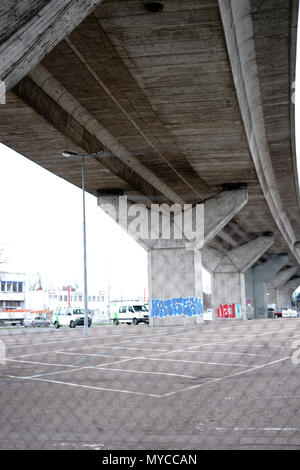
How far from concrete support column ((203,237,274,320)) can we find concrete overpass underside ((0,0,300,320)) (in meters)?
19.2

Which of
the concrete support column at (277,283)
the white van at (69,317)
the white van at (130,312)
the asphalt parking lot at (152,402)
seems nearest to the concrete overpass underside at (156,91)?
the asphalt parking lot at (152,402)

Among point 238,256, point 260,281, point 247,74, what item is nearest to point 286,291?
point 260,281

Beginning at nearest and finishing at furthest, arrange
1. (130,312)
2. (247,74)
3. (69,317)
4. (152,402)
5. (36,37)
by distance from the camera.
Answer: (36,37)
(152,402)
(247,74)
(69,317)
(130,312)

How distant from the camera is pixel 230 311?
4588 centimetres

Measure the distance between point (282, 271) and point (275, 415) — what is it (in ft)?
254

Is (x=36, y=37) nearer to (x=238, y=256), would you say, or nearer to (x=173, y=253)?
(x=173, y=253)

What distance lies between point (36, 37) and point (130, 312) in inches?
1444

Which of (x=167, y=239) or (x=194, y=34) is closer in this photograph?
(x=194, y=34)

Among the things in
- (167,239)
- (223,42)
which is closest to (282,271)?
(167,239)

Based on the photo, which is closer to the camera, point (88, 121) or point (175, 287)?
point (88, 121)

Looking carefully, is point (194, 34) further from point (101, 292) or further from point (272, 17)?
point (101, 292)
